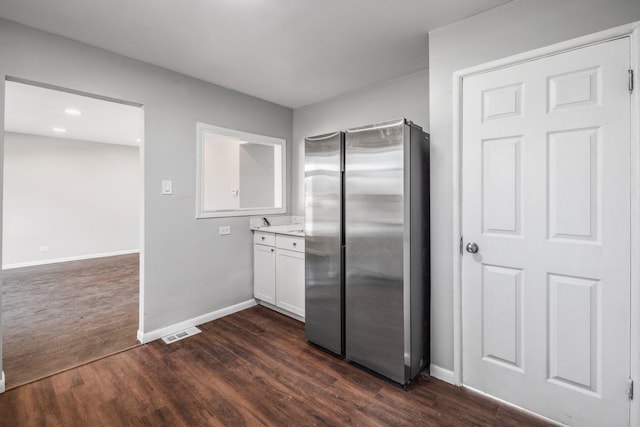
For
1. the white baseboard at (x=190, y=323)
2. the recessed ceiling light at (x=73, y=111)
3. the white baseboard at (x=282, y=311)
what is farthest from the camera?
the recessed ceiling light at (x=73, y=111)

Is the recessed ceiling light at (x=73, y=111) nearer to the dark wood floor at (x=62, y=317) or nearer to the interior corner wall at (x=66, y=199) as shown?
the interior corner wall at (x=66, y=199)

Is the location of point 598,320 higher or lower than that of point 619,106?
lower

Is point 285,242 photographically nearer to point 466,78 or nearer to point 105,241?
point 466,78

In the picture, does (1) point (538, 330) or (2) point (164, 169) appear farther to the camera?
(2) point (164, 169)

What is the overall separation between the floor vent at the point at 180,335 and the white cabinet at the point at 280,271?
0.79m

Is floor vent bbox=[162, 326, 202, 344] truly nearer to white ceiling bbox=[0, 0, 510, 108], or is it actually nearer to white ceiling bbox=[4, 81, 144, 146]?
white ceiling bbox=[4, 81, 144, 146]

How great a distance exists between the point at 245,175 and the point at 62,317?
2579 mm

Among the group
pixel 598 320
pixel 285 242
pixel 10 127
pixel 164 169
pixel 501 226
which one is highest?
pixel 10 127

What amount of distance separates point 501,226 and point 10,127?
7.39 m

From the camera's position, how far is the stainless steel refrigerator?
1901 mm

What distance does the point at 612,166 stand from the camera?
143cm

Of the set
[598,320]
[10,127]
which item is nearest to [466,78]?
[598,320]

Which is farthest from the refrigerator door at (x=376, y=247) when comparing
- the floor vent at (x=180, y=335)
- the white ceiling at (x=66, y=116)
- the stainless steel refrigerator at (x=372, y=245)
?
the white ceiling at (x=66, y=116)

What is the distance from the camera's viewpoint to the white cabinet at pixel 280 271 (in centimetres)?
285
